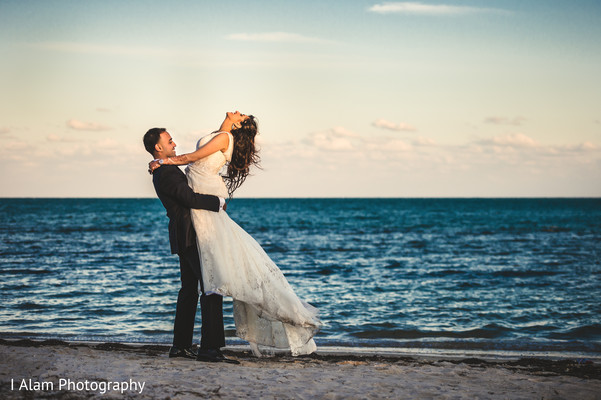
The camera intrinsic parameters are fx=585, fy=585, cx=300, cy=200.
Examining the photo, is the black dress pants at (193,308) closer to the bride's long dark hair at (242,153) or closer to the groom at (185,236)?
the groom at (185,236)

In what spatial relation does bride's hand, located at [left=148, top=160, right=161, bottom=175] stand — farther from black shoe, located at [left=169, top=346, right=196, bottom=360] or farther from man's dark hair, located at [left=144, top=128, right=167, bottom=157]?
black shoe, located at [left=169, top=346, right=196, bottom=360]

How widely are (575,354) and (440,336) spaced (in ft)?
6.41

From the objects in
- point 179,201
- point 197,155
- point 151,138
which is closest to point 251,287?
point 179,201

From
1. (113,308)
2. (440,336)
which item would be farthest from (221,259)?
(113,308)

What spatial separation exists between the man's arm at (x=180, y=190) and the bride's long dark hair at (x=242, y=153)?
0.44 m

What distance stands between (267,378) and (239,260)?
1111 millimetres

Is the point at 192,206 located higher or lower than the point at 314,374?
higher

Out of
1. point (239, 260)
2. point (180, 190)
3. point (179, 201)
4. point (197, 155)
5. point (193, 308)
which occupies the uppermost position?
point (197, 155)

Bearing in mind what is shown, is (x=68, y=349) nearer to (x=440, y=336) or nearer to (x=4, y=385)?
(x=4, y=385)

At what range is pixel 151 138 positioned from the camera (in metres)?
5.51

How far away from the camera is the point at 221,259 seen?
5.42 meters

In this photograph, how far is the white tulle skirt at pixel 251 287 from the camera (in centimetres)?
542

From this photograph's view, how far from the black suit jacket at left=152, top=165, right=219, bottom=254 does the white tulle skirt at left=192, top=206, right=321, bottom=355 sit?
92mm

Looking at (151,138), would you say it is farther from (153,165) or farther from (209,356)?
(209,356)
